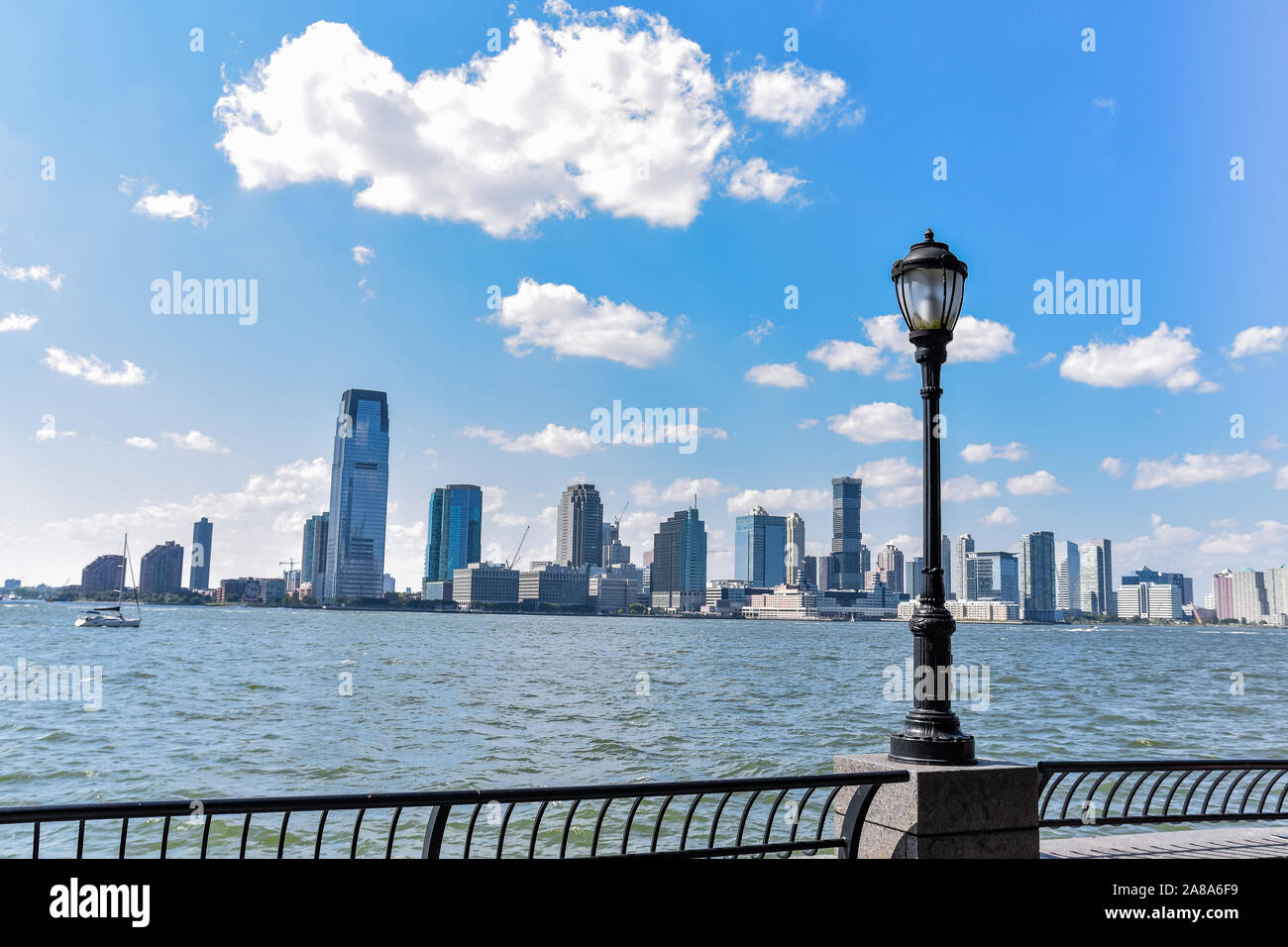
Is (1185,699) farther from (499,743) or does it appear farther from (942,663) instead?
(942,663)

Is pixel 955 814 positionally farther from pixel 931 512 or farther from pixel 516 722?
pixel 516 722

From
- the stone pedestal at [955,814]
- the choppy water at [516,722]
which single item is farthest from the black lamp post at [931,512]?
the choppy water at [516,722]

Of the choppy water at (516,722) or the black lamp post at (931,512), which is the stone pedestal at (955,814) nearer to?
the black lamp post at (931,512)

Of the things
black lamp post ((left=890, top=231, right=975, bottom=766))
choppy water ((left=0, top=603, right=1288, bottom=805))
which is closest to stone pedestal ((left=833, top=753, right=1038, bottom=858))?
black lamp post ((left=890, top=231, right=975, bottom=766))

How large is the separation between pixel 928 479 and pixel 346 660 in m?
75.1

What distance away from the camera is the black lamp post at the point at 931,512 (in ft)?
24.2

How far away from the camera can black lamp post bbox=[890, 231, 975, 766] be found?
737 cm

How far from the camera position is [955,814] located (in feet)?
→ 23.0

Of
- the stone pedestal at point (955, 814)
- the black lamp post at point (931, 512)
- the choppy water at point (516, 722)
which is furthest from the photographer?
the choppy water at point (516, 722)

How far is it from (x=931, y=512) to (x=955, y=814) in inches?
95.1

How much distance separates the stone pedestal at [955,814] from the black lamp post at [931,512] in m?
0.22

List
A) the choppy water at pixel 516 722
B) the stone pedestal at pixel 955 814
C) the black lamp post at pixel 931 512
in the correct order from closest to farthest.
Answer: the stone pedestal at pixel 955 814, the black lamp post at pixel 931 512, the choppy water at pixel 516 722

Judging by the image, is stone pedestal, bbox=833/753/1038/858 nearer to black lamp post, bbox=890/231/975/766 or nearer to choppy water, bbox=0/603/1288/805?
black lamp post, bbox=890/231/975/766

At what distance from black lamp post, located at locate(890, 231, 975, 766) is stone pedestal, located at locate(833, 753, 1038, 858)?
0.22 m
